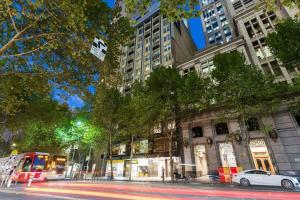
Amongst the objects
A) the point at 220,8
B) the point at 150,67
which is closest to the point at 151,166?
the point at 150,67

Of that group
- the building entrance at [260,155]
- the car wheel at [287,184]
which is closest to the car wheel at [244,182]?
the car wheel at [287,184]

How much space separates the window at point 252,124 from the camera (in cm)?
2123

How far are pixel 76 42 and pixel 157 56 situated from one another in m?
36.6

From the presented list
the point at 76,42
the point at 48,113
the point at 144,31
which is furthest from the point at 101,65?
the point at 144,31

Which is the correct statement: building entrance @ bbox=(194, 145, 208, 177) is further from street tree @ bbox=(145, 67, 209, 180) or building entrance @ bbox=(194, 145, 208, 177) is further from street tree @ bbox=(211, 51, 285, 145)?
street tree @ bbox=(211, 51, 285, 145)

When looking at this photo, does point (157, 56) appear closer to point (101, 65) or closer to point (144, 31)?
point (144, 31)

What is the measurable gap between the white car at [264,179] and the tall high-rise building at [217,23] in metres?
43.9

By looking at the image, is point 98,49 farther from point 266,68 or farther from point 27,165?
point 266,68

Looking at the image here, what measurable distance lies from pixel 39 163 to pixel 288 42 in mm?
30892

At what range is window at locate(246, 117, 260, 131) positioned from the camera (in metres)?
21.2

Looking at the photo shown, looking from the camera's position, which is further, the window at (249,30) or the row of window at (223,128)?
the window at (249,30)

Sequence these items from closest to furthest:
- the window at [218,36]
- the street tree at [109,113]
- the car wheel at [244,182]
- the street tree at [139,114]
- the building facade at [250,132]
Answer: the car wheel at [244,182] < the building facade at [250,132] < the street tree at [139,114] < the street tree at [109,113] < the window at [218,36]

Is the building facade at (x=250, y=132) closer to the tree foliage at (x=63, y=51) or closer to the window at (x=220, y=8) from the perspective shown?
the tree foliage at (x=63, y=51)

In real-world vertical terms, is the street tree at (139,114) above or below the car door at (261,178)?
above
